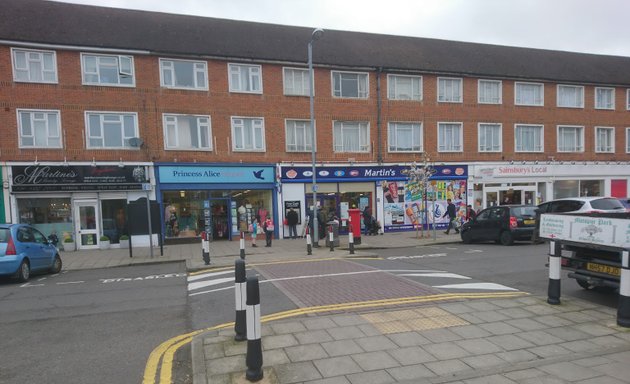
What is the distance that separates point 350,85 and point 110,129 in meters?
11.9

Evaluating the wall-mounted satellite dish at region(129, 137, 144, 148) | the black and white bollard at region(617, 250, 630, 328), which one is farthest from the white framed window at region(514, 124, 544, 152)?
the wall-mounted satellite dish at region(129, 137, 144, 148)

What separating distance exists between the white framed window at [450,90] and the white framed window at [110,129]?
53.0 ft

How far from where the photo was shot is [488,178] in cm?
2302

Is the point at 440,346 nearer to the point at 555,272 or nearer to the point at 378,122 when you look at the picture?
the point at 555,272

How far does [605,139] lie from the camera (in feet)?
85.0

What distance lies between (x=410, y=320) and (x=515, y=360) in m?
1.49

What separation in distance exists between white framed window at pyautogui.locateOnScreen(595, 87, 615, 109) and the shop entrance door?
98.7ft

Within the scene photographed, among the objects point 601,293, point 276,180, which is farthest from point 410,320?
point 276,180

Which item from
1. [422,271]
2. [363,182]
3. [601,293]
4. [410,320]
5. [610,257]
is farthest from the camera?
[363,182]

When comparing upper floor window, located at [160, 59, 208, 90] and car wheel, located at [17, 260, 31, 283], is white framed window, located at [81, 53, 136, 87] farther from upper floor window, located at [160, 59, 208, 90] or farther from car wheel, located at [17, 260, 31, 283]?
car wheel, located at [17, 260, 31, 283]

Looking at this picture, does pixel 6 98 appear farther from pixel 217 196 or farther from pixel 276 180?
pixel 276 180

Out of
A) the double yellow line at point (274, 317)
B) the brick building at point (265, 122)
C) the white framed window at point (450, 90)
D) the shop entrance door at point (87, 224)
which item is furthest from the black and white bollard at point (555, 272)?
the white framed window at point (450, 90)

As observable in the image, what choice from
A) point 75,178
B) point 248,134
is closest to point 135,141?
point 75,178

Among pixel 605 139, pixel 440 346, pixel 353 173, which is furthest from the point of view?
pixel 605 139
